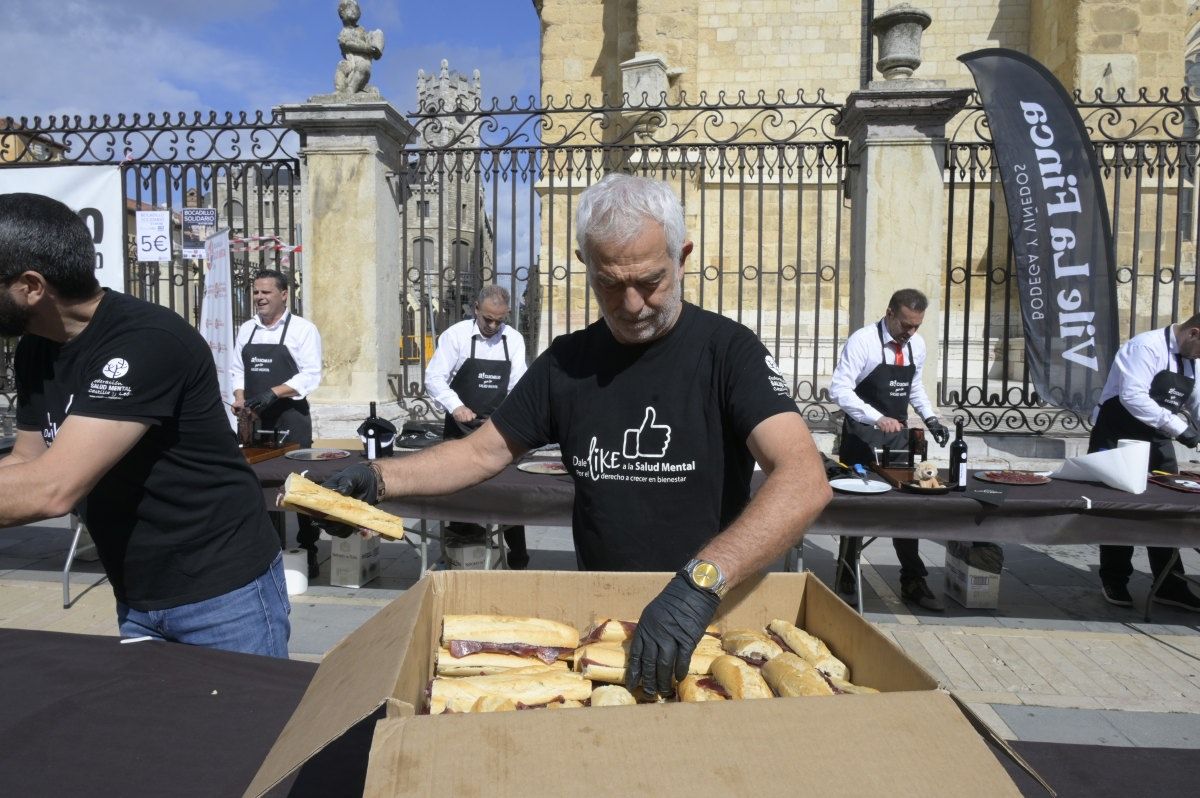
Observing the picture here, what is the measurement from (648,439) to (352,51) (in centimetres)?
759

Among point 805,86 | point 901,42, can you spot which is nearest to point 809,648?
point 901,42

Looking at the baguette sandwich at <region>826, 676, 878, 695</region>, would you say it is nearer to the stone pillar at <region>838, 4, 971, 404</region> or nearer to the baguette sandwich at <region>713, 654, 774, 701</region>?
the baguette sandwich at <region>713, 654, 774, 701</region>

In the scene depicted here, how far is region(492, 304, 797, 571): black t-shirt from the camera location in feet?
6.35

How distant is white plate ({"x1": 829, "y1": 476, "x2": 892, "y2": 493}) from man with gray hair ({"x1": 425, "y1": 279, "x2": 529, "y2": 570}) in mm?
2570

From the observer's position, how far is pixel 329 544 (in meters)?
6.64

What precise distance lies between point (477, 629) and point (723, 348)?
88 centimetres

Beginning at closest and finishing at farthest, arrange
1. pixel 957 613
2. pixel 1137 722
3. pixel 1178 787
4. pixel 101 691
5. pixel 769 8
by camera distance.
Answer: pixel 1178 787 → pixel 101 691 → pixel 1137 722 → pixel 957 613 → pixel 769 8

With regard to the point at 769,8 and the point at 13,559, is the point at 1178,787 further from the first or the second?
the point at 769,8

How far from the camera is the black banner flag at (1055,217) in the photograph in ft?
23.4

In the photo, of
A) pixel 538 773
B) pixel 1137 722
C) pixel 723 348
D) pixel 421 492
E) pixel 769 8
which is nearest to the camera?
pixel 538 773

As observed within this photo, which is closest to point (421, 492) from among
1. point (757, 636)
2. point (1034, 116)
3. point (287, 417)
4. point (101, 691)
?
point (101, 691)

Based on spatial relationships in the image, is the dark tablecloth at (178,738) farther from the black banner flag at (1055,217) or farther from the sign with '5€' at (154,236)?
the sign with '5€' at (154,236)

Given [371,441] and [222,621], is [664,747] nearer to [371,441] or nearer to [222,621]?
[222,621]

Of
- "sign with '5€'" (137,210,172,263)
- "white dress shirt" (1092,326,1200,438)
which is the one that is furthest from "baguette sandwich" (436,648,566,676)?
"sign with '5€'" (137,210,172,263)
